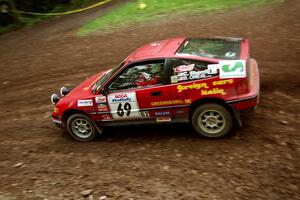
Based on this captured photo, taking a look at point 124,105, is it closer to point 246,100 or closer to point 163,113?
point 163,113

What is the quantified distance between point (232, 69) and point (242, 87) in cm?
34

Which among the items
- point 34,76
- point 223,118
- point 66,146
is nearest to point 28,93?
point 34,76

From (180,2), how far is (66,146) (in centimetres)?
1207

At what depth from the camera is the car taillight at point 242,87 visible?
19.6 feet

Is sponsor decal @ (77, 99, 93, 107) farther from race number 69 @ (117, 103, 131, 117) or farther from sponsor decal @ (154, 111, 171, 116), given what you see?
sponsor decal @ (154, 111, 171, 116)

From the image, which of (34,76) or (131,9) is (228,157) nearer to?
(34,76)

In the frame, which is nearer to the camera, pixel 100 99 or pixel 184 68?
pixel 184 68

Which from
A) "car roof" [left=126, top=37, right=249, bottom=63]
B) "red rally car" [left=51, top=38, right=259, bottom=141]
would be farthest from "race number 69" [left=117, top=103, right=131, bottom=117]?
"car roof" [left=126, top=37, right=249, bottom=63]

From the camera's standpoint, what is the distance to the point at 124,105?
673 centimetres

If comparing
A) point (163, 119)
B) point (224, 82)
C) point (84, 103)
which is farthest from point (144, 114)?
point (224, 82)

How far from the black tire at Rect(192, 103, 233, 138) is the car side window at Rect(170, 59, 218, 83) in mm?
523

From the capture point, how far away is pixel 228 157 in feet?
19.4

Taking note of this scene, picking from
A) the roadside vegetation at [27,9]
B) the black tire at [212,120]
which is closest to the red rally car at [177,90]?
the black tire at [212,120]

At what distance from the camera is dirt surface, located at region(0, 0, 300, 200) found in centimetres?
541
